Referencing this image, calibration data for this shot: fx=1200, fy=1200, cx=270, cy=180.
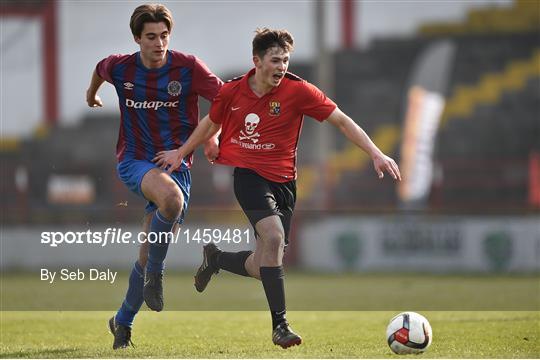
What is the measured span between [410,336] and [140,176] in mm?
1833

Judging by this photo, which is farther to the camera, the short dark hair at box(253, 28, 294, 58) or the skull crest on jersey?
the skull crest on jersey

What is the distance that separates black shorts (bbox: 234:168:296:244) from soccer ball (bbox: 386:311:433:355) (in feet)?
2.76

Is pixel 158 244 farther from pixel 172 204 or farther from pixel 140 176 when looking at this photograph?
pixel 140 176

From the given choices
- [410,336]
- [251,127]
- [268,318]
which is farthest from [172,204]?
[268,318]

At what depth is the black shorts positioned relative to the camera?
6805 mm

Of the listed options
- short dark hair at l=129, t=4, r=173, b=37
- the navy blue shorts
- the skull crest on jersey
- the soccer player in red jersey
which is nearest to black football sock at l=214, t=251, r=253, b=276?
the soccer player in red jersey

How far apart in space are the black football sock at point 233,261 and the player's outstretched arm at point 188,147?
2.24 feet

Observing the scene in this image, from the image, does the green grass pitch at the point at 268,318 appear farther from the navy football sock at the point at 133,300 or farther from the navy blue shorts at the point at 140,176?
the navy blue shorts at the point at 140,176

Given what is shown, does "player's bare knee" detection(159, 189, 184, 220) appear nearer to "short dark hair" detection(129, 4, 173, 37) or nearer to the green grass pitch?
the green grass pitch

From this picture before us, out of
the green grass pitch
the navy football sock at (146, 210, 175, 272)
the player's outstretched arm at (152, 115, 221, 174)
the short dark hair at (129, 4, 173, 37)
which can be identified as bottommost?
the green grass pitch

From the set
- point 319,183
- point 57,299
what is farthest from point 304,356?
point 319,183

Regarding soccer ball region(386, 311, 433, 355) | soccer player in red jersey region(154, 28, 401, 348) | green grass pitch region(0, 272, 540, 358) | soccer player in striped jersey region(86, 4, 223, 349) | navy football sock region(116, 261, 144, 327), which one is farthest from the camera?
navy football sock region(116, 261, 144, 327)

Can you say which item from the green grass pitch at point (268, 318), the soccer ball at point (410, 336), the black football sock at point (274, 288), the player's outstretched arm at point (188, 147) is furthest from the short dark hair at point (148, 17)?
the soccer ball at point (410, 336)

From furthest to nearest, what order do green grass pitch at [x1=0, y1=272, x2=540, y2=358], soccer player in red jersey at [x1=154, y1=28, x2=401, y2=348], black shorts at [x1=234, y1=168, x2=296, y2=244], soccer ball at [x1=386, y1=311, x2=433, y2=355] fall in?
green grass pitch at [x1=0, y1=272, x2=540, y2=358] → black shorts at [x1=234, y1=168, x2=296, y2=244] → soccer player in red jersey at [x1=154, y1=28, x2=401, y2=348] → soccer ball at [x1=386, y1=311, x2=433, y2=355]
